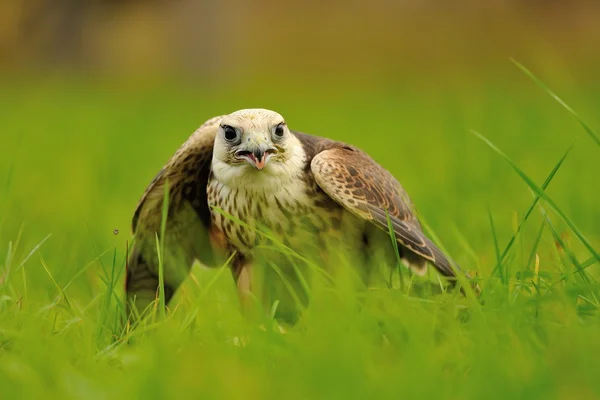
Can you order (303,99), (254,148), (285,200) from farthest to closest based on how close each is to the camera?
(303,99)
(285,200)
(254,148)

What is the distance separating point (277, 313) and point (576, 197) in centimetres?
240

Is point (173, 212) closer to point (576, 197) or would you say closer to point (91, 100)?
point (576, 197)

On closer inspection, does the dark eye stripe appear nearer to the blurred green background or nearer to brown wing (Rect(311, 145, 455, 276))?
brown wing (Rect(311, 145, 455, 276))

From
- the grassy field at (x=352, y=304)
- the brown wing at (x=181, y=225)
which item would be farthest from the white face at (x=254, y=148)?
the grassy field at (x=352, y=304)

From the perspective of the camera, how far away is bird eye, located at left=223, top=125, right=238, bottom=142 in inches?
157

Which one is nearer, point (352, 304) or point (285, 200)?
point (352, 304)

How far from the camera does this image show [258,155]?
12.8 feet

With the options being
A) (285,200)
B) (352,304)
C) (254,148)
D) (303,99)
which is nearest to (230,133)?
(254,148)

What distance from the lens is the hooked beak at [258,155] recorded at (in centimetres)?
390

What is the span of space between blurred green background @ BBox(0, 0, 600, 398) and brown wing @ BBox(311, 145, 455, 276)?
184 millimetres

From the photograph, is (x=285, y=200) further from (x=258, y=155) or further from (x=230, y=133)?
(x=230, y=133)

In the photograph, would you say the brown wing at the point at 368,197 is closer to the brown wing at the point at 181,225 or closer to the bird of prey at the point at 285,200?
the bird of prey at the point at 285,200

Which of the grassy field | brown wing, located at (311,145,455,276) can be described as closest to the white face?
brown wing, located at (311,145,455,276)

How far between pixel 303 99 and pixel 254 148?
11.9 m
